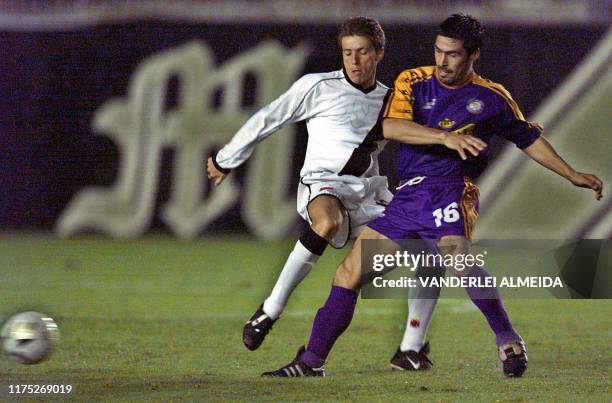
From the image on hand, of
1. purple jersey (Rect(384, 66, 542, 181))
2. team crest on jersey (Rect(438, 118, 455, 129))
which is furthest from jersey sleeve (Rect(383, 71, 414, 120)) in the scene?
team crest on jersey (Rect(438, 118, 455, 129))

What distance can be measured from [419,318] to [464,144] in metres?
1.25

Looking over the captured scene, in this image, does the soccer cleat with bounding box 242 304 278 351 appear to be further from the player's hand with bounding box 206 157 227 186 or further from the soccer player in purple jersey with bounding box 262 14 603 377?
the player's hand with bounding box 206 157 227 186

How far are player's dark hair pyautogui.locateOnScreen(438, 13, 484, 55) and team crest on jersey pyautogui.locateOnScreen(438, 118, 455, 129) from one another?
33cm

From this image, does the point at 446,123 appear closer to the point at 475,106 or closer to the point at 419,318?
the point at 475,106

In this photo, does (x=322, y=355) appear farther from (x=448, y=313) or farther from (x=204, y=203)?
(x=204, y=203)

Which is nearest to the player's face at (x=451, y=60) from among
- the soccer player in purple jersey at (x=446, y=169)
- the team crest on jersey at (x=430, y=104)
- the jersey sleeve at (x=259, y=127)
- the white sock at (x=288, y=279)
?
the soccer player in purple jersey at (x=446, y=169)

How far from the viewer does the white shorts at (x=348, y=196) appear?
→ 6.70 meters

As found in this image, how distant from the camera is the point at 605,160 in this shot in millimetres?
15289

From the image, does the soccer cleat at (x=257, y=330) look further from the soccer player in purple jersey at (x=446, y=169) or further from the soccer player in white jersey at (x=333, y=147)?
the soccer player in purple jersey at (x=446, y=169)

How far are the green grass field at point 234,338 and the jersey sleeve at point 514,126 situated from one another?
3.77 feet

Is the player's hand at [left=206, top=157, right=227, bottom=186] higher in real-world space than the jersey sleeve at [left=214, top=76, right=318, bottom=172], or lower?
lower

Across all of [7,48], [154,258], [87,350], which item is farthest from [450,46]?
[7,48]

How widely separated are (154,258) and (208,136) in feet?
8.12

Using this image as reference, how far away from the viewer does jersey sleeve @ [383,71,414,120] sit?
6.18 metres
